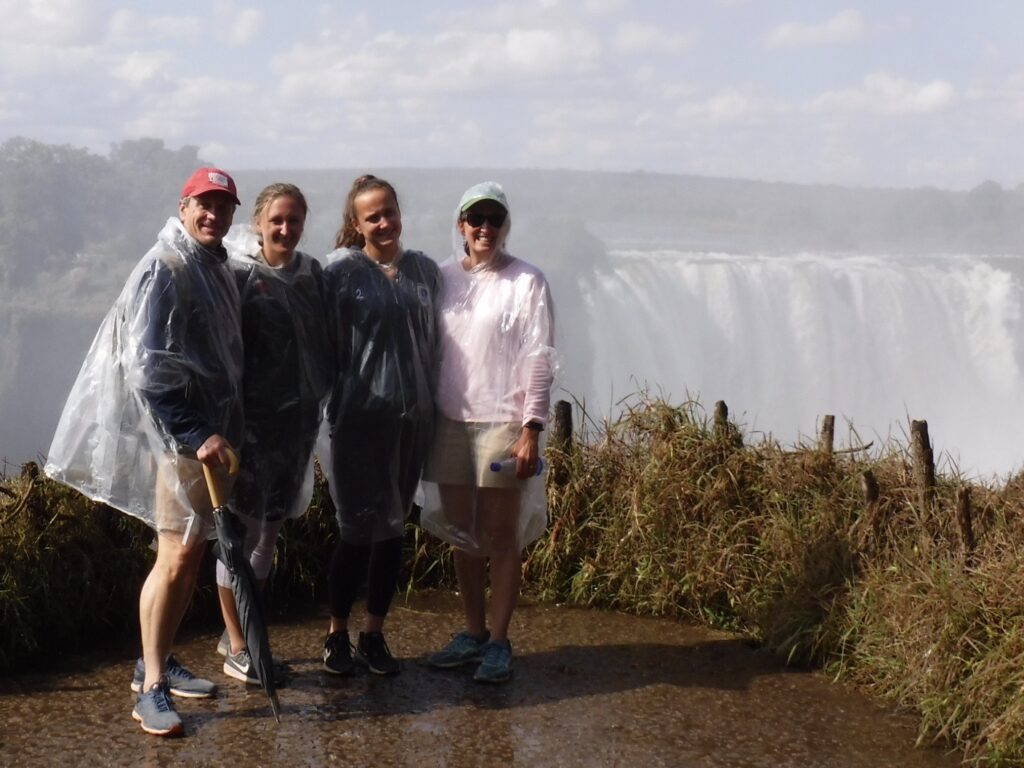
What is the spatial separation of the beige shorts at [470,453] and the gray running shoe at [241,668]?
750mm

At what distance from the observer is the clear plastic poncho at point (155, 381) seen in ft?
11.8

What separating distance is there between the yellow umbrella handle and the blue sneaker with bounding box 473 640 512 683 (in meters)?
1.02

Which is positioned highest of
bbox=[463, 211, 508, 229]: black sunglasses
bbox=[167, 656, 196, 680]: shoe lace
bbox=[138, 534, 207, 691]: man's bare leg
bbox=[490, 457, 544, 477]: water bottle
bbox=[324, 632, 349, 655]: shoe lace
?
bbox=[463, 211, 508, 229]: black sunglasses

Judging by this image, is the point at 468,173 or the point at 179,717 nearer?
the point at 179,717

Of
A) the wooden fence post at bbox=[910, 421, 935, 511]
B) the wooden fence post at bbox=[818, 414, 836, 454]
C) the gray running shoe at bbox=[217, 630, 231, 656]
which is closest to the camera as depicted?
the gray running shoe at bbox=[217, 630, 231, 656]

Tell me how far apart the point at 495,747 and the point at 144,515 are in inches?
44.8

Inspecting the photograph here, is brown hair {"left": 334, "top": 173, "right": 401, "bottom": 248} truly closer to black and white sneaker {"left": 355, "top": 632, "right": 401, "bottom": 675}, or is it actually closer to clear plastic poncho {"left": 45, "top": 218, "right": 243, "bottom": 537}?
clear plastic poncho {"left": 45, "top": 218, "right": 243, "bottom": 537}

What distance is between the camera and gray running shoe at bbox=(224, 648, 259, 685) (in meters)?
4.09

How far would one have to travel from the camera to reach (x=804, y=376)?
2025 cm

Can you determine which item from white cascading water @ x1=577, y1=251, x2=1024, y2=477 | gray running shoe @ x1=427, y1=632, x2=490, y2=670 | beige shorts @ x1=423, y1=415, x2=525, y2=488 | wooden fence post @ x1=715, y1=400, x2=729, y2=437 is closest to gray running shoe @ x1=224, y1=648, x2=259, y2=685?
gray running shoe @ x1=427, y1=632, x2=490, y2=670

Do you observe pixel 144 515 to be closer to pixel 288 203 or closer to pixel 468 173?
pixel 288 203

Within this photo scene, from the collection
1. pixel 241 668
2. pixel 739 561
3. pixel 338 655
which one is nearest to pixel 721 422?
pixel 739 561

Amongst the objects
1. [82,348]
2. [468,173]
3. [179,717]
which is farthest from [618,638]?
[468,173]

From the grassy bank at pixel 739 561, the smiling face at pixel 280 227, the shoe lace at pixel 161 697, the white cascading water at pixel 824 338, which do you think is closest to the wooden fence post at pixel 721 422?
the grassy bank at pixel 739 561
